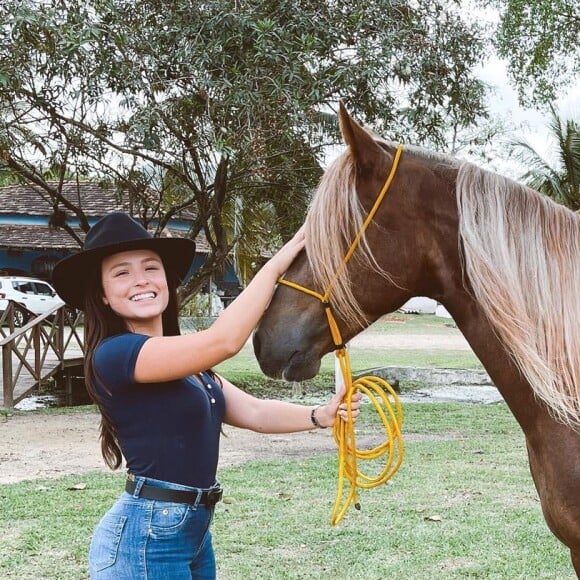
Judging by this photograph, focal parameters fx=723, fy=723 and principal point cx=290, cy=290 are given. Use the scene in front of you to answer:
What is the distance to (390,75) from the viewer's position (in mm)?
7848

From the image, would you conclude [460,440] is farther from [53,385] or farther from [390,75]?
[53,385]

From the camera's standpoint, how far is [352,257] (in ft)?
6.37

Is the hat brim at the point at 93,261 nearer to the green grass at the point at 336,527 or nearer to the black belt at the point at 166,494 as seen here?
the black belt at the point at 166,494

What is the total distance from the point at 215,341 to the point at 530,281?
844 mm

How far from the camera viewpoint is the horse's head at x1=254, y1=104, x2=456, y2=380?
1.94 meters

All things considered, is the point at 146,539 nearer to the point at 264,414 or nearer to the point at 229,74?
the point at 264,414

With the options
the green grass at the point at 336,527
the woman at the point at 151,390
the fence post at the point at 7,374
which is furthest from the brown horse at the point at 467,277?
the fence post at the point at 7,374

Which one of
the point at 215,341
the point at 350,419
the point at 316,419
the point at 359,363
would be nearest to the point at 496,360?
the point at 350,419

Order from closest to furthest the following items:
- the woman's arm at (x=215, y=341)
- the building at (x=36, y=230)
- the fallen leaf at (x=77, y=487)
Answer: the woman's arm at (x=215, y=341) → the fallen leaf at (x=77, y=487) → the building at (x=36, y=230)

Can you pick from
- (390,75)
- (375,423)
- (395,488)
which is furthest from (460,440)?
(390,75)

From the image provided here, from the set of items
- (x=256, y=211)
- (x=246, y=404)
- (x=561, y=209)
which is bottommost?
(x=246, y=404)

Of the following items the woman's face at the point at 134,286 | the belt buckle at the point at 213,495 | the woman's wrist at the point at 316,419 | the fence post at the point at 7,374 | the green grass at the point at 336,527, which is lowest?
the green grass at the point at 336,527

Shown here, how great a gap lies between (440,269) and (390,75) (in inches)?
248

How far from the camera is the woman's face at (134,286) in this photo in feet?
6.90
